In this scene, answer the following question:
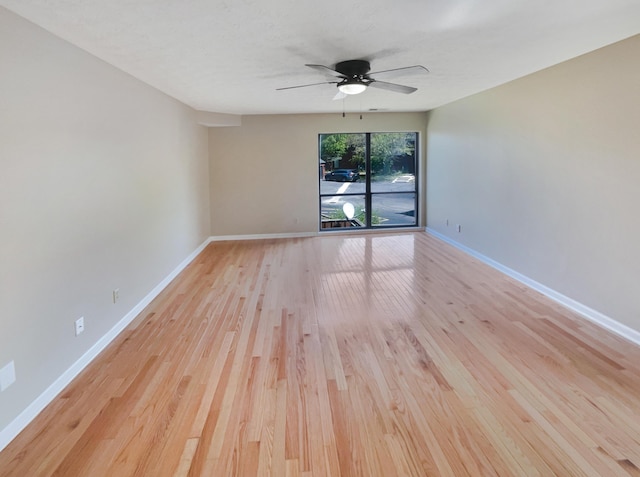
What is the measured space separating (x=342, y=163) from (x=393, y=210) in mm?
1427

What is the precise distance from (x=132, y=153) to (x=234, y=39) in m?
1.62

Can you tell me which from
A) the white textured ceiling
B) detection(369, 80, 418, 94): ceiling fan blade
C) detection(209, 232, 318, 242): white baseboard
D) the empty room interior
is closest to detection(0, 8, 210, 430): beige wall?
Result: the empty room interior

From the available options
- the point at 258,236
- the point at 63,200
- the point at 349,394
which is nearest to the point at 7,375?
the point at 63,200

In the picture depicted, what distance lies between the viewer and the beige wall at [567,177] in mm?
3033

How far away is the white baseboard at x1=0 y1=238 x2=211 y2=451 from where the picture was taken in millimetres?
1991

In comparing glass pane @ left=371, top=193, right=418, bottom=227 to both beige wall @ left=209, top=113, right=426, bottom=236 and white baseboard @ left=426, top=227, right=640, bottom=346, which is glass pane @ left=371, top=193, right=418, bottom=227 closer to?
beige wall @ left=209, top=113, right=426, bottom=236

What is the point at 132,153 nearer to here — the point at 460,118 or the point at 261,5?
the point at 261,5

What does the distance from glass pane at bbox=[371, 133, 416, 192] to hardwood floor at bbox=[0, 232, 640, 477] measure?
12.5 ft

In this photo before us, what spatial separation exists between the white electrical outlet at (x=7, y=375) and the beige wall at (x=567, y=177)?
14.0 ft

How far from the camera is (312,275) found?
192 inches

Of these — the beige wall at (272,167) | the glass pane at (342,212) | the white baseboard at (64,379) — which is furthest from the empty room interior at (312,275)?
the glass pane at (342,212)

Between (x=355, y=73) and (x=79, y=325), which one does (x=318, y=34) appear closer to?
(x=355, y=73)

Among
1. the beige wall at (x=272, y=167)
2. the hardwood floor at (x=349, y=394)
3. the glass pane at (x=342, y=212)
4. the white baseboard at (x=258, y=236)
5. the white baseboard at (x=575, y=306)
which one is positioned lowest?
the hardwood floor at (x=349, y=394)

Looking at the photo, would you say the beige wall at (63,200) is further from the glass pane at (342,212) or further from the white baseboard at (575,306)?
the white baseboard at (575,306)
